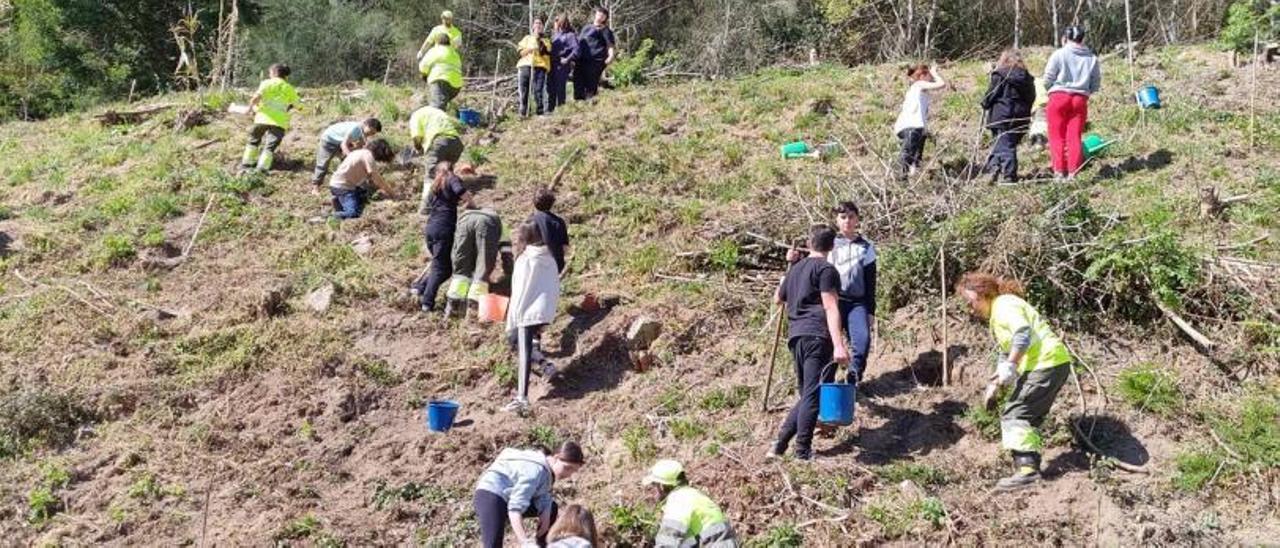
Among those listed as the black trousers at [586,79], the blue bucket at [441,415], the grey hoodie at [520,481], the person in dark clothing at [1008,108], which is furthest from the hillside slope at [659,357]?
the black trousers at [586,79]

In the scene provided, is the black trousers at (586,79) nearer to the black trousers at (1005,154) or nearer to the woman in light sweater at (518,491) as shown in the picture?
the black trousers at (1005,154)

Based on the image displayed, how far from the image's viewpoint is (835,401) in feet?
25.0

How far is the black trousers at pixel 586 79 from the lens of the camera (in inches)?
656

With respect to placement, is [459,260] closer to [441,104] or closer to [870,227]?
[870,227]

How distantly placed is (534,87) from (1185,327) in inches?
368

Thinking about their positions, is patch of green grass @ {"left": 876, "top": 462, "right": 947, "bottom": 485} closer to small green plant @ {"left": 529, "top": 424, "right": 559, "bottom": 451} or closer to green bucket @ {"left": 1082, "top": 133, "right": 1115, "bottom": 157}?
small green plant @ {"left": 529, "top": 424, "right": 559, "bottom": 451}

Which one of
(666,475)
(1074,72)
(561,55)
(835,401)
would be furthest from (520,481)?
(561,55)

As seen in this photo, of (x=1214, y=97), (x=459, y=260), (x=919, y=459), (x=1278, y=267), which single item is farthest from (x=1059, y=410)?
(x=1214, y=97)

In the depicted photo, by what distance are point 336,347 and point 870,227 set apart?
15.5ft

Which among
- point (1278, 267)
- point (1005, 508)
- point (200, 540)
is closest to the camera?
point (1005, 508)

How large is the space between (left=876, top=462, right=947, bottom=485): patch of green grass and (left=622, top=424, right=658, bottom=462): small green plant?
1.65 metres

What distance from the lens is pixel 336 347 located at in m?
10.2

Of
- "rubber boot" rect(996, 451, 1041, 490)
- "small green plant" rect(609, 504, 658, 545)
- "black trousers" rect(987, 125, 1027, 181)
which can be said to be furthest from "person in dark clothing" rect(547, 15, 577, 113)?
"rubber boot" rect(996, 451, 1041, 490)

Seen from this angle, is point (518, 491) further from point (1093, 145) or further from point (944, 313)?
point (1093, 145)
